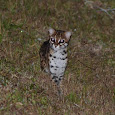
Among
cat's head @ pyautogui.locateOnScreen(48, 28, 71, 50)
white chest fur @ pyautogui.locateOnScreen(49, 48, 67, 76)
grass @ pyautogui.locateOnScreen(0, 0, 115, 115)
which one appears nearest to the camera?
grass @ pyautogui.locateOnScreen(0, 0, 115, 115)

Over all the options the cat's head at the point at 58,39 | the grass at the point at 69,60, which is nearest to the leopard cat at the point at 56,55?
the cat's head at the point at 58,39

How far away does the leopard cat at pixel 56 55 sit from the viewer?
6.83 meters

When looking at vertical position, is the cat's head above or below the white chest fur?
above

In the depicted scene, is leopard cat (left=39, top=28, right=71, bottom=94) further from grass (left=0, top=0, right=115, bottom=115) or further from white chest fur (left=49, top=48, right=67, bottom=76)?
grass (left=0, top=0, right=115, bottom=115)

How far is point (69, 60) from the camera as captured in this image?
8625 millimetres

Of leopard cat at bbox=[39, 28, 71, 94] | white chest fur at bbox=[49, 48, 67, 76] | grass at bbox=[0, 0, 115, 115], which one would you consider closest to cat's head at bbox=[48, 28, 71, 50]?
leopard cat at bbox=[39, 28, 71, 94]

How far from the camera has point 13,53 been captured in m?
8.17

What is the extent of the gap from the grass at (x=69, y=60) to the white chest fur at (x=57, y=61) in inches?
15.2

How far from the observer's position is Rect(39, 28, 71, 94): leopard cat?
22.4ft

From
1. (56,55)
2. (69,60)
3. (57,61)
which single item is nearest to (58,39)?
(56,55)

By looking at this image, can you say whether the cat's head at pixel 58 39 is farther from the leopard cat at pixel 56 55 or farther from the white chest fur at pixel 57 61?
the white chest fur at pixel 57 61

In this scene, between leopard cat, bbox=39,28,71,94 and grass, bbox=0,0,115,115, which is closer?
grass, bbox=0,0,115,115

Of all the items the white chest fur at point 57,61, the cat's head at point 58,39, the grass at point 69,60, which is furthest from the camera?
the white chest fur at point 57,61

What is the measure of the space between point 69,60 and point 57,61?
1.52 m
